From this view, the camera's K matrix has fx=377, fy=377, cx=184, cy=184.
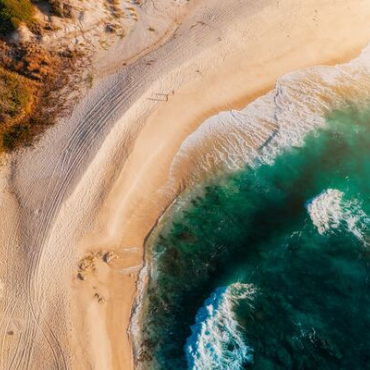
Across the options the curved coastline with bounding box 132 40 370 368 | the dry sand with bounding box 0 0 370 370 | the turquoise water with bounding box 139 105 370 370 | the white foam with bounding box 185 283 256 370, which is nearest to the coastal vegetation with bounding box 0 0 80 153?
the dry sand with bounding box 0 0 370 370

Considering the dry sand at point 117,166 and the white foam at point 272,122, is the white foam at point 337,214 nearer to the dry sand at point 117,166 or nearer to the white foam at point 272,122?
the white foam at point 272,122

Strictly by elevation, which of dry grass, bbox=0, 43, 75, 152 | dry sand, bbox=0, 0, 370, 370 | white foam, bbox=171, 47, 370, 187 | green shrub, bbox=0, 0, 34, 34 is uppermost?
green shrub, bbox=0, 0, 34, 34

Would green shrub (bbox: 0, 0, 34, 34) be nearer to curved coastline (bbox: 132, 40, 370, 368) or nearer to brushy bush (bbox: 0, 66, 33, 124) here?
brushy bush (bbox: 0, 66, 33, 124)

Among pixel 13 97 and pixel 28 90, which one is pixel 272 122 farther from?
pixel 13 97

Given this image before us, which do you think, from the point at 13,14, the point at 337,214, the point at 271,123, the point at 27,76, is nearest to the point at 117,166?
the point at 27,76

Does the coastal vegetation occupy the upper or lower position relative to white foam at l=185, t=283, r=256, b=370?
upper

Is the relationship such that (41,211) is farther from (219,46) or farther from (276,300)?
(219,46)

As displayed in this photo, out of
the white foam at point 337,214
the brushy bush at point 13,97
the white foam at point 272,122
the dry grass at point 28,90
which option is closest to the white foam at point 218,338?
the white foam at point 337,214
